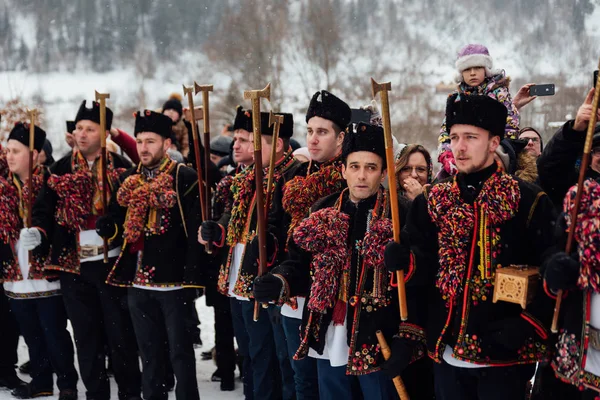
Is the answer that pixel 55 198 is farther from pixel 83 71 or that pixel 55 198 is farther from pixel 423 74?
pixel 83 71

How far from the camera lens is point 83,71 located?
19.2m

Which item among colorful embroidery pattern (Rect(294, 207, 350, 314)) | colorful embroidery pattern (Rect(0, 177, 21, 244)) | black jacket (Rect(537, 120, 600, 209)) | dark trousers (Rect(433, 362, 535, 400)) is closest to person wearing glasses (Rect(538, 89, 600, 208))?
black jacket (Rect(537, 120, 600, 209))

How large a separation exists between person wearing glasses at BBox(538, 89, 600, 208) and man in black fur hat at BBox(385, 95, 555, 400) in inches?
11.7

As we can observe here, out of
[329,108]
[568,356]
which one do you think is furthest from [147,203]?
[568,356]

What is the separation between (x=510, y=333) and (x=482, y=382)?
315 millimetres

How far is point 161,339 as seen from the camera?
5504 millimetres

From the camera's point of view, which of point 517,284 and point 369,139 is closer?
point 517,284

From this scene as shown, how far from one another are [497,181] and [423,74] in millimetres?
10660

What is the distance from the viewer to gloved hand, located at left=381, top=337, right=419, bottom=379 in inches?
139

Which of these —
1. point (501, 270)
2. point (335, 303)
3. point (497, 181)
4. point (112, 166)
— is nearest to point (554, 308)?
point (501, 270)

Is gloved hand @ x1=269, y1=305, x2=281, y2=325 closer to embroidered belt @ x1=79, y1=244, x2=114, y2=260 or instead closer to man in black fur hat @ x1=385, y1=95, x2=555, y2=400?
man in black fur hat @ x1=385, y1=95, x2=555, y2=400

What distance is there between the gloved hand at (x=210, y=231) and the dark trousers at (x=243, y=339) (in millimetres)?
488

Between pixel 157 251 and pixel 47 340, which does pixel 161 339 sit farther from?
pixel 47 340

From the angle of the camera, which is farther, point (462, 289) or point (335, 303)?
point (335, 303)
